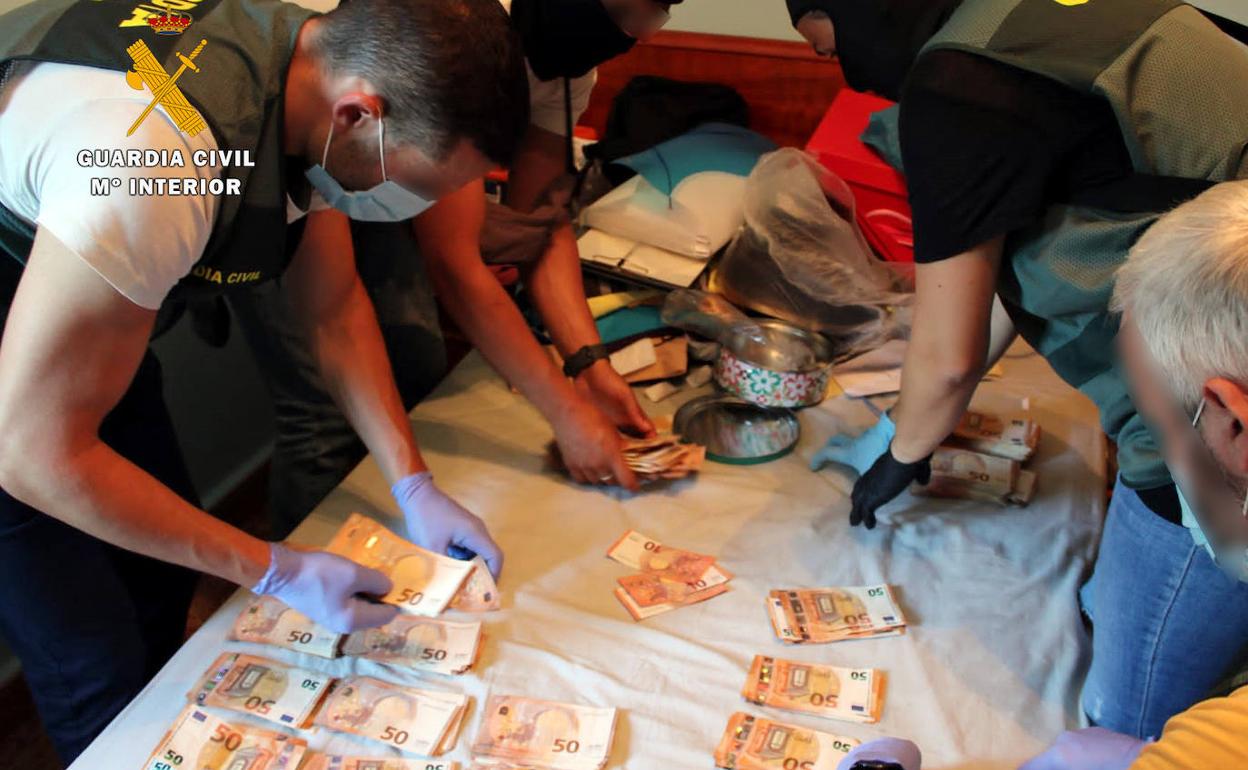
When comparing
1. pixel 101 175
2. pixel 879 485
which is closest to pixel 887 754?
pixel 879 485

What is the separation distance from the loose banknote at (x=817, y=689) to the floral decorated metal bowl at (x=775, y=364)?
24.9 inches

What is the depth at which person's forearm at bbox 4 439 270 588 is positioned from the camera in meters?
0.96

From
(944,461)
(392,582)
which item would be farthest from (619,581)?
(944,461)

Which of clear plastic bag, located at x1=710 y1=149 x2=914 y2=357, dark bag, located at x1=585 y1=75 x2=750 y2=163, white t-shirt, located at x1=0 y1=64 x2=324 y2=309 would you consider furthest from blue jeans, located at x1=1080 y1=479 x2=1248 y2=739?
dark bag, located at x1=585 y1=75 x2=750 y2=163

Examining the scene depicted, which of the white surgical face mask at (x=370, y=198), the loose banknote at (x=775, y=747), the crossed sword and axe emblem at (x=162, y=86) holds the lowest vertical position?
the loose banknote at (x=775, y=747)

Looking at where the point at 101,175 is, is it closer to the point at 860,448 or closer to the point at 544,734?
the point at 544,734

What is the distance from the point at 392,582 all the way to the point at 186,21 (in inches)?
28.9

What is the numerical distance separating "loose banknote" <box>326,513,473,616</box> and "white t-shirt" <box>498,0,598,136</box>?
82cm

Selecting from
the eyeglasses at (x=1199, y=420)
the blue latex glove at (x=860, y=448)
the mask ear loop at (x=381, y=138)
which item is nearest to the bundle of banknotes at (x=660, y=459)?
the blue latex glove at (x=860, y=448)

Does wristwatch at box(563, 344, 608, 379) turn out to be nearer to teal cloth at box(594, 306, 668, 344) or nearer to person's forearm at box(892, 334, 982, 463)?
teal cloth at box(594, 306, 668, 344)

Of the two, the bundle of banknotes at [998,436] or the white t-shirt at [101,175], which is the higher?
the white t-shirt at [101,175]

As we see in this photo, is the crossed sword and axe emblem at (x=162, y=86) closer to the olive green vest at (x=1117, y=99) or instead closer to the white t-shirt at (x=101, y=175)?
the white t-shirt at (x=101, y=175)

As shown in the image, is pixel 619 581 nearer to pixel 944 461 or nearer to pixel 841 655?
pixel 841 655

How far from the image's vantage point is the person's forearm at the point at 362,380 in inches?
56.5
